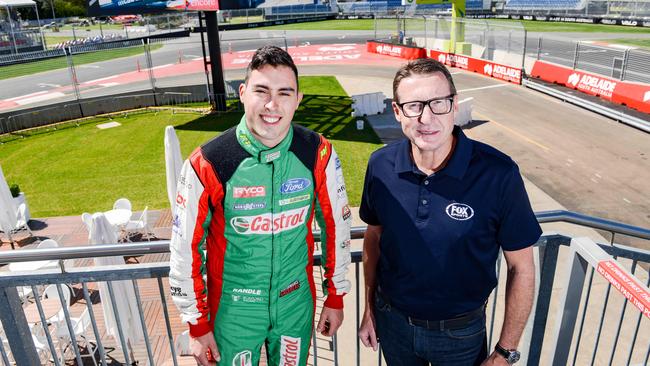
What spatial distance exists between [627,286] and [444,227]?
0.97 metres

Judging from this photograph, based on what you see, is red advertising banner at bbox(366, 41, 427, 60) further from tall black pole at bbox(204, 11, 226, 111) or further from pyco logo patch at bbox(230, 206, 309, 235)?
pyco logo patch at bbox(230, 206, 309, 235)

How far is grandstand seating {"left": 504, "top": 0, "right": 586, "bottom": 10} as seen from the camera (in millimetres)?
54025

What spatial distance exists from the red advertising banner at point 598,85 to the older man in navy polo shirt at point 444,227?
19.3 metres

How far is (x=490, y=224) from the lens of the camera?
2.52 metres

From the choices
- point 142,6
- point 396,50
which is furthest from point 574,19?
point 142,6

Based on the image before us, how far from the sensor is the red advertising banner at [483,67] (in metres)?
24.6

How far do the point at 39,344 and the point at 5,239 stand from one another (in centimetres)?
502

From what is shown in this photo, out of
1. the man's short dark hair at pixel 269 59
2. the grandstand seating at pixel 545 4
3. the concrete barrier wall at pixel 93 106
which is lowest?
the concrete barrier wall at pixel 93 106

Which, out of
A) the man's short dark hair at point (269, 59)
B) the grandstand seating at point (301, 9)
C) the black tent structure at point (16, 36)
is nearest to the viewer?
the man's short dark hair at point (269, 59)

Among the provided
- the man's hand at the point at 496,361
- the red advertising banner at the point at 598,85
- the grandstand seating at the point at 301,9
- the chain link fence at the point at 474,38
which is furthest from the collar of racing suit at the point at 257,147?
the grandstand seating at the point at 301,9

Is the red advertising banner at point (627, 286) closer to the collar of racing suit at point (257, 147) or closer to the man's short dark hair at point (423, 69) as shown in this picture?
the man's short dark hair at point (423, 69)

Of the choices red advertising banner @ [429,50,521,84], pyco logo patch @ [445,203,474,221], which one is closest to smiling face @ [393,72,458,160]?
pyco logo patch @ [445,203,474,221]

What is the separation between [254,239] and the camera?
2.74 meters

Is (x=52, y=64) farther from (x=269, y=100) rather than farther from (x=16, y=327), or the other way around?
(x=269, y=100)
